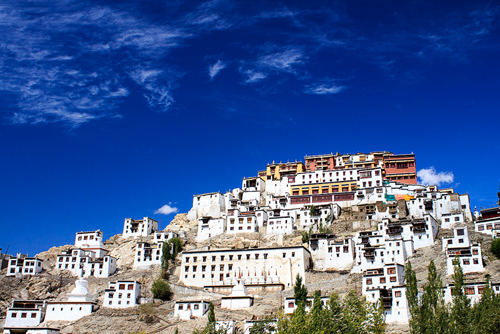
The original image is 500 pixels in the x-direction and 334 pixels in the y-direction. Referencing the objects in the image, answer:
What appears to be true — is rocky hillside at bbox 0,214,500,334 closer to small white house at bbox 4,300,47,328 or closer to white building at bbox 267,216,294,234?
white building at bbox 267,216,294,234

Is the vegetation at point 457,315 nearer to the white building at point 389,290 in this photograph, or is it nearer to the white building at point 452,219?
the white building at point 389,290

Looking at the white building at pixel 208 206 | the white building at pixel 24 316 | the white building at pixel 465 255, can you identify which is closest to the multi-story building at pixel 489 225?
the white building at pixel 465 255

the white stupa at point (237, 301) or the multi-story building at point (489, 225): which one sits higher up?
the multi-story building at point (489, 225)

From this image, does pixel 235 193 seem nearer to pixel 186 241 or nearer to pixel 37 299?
pixel 186 241

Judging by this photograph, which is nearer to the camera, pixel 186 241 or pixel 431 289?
pixel 431 289

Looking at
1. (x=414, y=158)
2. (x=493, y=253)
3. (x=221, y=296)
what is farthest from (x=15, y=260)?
(x=414, y=158)

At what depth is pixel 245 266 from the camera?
252ft

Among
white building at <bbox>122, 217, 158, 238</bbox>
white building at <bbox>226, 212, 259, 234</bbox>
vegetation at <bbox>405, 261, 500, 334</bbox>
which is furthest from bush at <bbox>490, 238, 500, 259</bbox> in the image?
white building at <bbox>122, 217, 158, 238</bbox>

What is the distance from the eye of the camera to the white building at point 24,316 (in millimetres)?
66500

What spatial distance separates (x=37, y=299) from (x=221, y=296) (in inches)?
1035

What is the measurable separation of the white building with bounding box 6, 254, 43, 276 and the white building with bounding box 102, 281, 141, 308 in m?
17.3

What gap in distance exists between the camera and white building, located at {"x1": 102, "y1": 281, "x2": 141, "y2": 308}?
69.8 m

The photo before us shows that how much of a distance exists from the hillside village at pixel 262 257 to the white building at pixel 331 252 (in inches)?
5.8

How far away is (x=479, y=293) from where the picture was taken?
2090 inches
